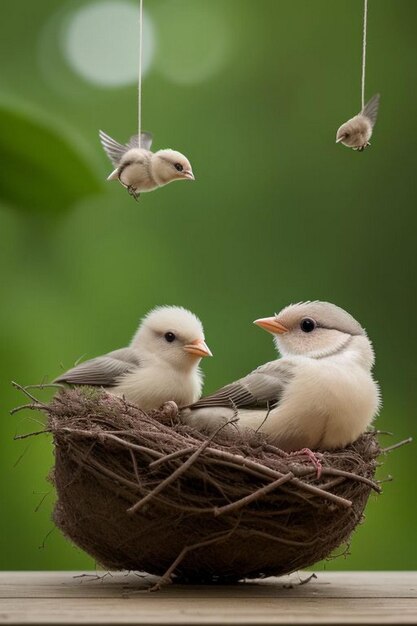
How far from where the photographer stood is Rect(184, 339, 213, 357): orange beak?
1816mm

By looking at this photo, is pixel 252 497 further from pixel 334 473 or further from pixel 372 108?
pixel 372 108

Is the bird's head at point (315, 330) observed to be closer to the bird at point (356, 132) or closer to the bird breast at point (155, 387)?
the bird breast at point (155, 387)

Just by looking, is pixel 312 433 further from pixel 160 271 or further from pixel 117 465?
pixel 160 271

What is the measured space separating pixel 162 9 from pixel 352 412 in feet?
6.64

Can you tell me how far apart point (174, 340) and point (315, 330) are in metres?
0.25

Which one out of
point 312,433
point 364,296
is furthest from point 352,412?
point 364,296

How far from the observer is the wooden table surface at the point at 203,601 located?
120cm

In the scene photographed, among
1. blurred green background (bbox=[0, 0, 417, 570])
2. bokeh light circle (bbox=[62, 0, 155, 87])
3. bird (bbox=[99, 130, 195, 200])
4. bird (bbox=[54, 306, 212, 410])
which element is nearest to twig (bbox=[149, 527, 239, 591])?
bird (bbox=[54, 306, 212, 410])

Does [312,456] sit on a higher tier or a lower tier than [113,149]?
lower

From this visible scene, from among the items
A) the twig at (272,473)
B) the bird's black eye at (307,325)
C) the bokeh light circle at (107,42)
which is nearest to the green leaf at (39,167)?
the bird's black eye at (307,325)

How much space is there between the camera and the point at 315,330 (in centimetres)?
176

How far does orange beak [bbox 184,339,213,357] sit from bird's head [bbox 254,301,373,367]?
11cm

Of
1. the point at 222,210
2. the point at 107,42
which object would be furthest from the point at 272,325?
the point at 107,42

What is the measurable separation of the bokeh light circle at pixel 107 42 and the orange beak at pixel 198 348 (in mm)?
1486
